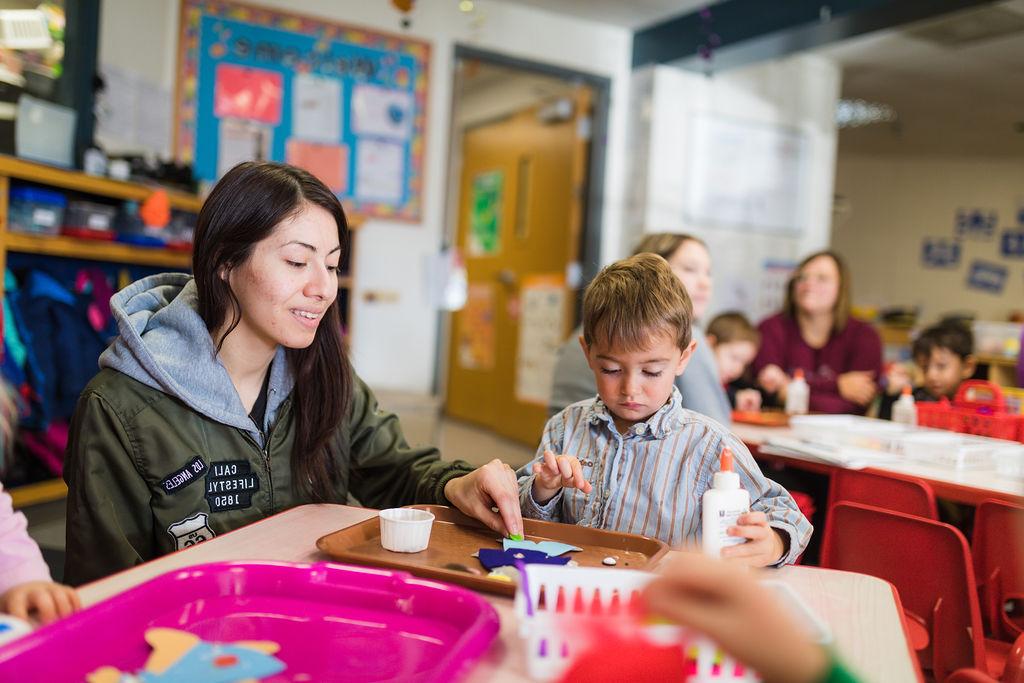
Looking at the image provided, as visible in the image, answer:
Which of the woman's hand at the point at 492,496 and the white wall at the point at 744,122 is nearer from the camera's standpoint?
the woman's hand at the point at 492,496

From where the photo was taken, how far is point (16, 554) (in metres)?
0.90

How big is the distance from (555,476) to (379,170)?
329 centimetres

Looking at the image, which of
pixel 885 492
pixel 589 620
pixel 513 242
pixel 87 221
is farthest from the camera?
pixel 513 242

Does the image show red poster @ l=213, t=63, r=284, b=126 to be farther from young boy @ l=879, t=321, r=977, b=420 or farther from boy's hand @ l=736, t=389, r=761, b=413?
young boy @ l=879, t=321, r=977, b=420

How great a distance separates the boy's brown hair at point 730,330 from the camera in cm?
320

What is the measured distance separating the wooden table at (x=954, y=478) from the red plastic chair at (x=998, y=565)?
0.13 ft

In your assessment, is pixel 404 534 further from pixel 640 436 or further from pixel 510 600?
pixel 640 436

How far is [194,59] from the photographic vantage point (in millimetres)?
3855

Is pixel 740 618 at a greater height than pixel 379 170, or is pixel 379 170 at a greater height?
pixel 379 170

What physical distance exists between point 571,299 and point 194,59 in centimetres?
227

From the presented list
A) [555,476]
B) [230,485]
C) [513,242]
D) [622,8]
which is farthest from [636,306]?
[513,242]

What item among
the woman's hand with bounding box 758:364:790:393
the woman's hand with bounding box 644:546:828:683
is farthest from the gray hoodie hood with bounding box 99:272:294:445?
the woman's hand with bounding box 758:364:790:393

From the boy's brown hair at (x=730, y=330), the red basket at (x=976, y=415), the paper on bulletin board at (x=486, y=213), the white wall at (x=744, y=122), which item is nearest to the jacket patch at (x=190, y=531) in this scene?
the red basket at (x=976, y=415)

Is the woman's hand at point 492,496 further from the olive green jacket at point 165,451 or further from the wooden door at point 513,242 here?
the wooden door at point 513,242
